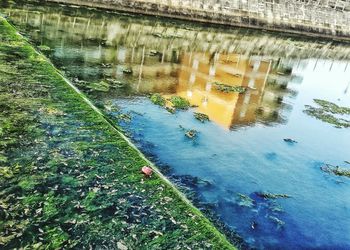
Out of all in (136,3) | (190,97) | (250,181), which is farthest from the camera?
(136,3)

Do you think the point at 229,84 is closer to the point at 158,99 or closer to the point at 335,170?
the point at 158,99

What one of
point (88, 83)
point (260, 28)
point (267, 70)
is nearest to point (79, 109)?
point (88, 83)

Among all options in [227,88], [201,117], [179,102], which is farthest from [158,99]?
[227,88]

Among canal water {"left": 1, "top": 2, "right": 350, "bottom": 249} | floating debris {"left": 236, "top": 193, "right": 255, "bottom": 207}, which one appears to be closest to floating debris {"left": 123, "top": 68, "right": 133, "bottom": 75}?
canal water {"left": 1, "top": 2, "right": 350, "bottom": 249}

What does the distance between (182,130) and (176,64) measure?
408 inches

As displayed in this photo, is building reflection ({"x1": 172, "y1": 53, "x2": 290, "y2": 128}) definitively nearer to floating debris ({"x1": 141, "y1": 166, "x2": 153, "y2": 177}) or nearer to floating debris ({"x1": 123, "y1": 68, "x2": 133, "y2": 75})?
floating debris ({"x1": 123, "y1": 68, "x2": 133, "y2": 75})

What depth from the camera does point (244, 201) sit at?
435 inches

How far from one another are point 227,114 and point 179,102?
2397 millimetres

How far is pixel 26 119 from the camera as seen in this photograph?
1134 centimetres

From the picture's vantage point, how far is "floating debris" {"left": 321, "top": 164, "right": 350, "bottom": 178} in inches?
567

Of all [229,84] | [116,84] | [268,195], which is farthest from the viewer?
[229,84]

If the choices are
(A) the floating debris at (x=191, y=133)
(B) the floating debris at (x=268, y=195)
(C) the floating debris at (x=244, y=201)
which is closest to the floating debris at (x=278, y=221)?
(C) the floating debris at (x=244, y=201)

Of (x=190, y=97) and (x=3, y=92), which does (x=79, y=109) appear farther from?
(x=190, y=97)

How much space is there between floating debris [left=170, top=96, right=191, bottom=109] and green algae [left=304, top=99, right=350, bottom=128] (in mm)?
7322
